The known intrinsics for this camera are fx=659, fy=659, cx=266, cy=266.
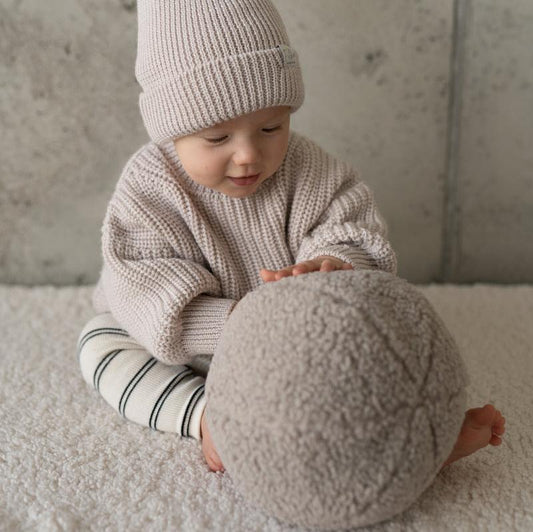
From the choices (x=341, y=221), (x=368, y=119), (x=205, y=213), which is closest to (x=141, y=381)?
(x=205, y=213)

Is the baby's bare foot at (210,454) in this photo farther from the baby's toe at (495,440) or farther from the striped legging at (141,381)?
the baby's toe at (495,440)

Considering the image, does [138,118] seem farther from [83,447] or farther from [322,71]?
[83,447]

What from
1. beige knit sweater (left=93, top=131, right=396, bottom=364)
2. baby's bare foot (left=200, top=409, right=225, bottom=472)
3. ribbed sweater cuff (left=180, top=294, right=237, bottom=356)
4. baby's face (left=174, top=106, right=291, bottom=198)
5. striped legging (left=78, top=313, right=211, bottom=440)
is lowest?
striped legging (left=78, top=313, right=211, bottom=440)

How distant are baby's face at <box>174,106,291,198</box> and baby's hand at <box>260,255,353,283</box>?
150 mm

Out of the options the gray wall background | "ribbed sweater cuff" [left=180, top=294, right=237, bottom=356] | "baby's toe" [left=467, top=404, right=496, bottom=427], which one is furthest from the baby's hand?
the gray wall background

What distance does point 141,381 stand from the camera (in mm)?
Result: 966

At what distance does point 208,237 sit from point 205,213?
0.05 meters

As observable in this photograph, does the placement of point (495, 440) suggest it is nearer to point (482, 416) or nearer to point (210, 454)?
point (482, 416)

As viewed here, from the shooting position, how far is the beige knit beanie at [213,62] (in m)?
0.84

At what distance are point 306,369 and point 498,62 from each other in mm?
897

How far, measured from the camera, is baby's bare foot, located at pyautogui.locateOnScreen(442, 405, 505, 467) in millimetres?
752

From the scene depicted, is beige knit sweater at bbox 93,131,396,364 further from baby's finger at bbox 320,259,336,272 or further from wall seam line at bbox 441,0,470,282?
wall seam line at bbox 441,0,470,282

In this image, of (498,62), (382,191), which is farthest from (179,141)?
(498,62)

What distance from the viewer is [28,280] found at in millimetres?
1465
